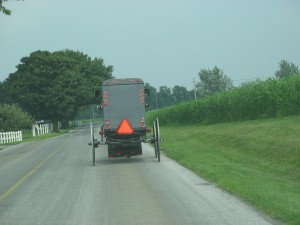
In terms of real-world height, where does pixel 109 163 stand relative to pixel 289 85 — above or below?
below

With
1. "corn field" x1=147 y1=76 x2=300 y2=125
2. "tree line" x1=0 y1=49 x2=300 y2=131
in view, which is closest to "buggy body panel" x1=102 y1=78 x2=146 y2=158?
"corn field" x1=147 y1=76 x2=300 y2=125

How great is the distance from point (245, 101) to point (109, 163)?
15702mm

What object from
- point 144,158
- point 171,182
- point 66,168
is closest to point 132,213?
point 171,182

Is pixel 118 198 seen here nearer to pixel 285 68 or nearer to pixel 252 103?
pixel 252 103

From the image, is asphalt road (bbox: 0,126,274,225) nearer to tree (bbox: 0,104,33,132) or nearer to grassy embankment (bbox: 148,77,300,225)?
grassy embankment (bbox: 148,77,300,225)

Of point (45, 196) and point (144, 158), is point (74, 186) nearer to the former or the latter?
point (45, 196)

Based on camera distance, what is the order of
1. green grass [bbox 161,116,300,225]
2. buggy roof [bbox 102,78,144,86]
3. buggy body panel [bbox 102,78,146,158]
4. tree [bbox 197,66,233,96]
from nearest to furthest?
1. green grass [bbox 161,116,300,225]
2. buggy body panel [bbox 102,78,146,158]
3. buggy roof [bbox 102,78,144,86]
4. tree [bbox 197,66,233,96]

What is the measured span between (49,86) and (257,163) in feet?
189

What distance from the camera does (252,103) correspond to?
109ft

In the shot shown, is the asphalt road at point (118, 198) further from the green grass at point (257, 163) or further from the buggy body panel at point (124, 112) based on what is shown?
the buggy body panel at point (124, 112)

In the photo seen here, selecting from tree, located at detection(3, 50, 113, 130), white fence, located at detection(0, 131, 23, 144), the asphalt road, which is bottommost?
the asphalt road

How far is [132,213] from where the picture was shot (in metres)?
9.91

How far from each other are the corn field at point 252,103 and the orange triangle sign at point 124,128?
11690 mm

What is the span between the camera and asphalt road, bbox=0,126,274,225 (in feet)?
30.9
